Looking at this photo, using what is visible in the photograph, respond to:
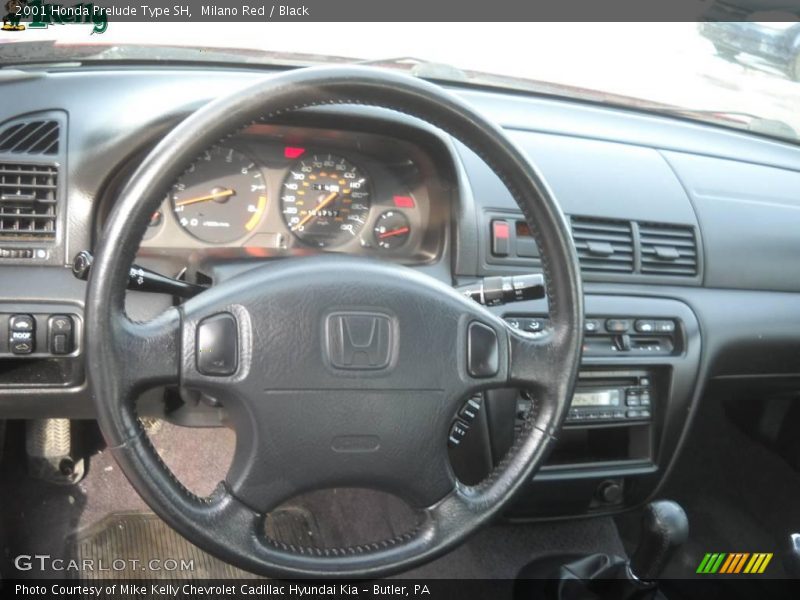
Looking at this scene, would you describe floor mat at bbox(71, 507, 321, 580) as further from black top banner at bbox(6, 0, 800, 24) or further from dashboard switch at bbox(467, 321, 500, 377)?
black top banner at bbox(6, 0, 800, 24)

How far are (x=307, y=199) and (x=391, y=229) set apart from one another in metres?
0.21

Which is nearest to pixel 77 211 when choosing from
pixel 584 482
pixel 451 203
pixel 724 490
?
pixel 451 203

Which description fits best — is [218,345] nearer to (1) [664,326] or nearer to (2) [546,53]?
(1) [664,326]

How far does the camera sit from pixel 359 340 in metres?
1.40

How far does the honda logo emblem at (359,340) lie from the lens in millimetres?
1396

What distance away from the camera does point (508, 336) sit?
1488mm

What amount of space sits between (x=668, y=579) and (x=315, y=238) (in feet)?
4.92

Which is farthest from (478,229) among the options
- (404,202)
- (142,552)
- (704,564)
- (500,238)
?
(704,564)

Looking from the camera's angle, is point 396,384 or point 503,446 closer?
point 396,384

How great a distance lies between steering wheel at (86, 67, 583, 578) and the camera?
1.29 metres

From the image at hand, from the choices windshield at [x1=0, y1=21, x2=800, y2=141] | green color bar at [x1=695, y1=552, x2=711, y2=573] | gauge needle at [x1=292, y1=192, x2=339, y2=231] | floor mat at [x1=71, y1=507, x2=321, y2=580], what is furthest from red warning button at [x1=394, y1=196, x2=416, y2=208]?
green color bar at [x1=695, y1=552, x2=711, y2=573]

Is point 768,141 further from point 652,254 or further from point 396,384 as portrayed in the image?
point 396,384

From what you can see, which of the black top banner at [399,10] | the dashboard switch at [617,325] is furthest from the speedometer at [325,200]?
the dashboard switch at [617,325]

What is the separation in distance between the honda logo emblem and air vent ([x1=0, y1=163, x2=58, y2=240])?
29.2 inches
